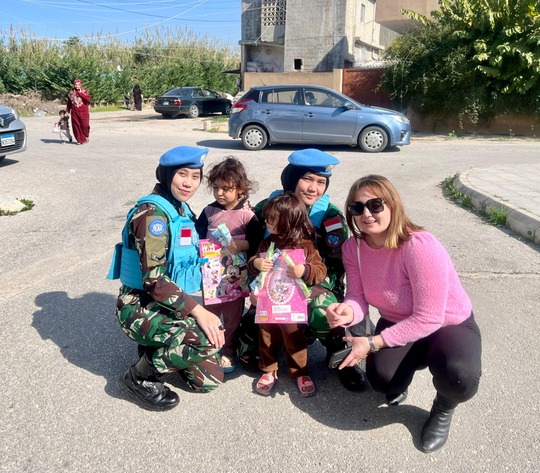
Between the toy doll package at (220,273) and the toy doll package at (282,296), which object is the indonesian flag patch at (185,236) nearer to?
the toy doll package at (220,273)

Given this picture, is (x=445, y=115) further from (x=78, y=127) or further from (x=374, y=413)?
(x=374, y=413)

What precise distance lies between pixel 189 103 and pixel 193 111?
1.46 feet

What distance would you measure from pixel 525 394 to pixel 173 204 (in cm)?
220

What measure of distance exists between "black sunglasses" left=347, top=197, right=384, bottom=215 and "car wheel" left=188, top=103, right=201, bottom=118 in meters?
23.6

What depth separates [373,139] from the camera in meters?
12.4

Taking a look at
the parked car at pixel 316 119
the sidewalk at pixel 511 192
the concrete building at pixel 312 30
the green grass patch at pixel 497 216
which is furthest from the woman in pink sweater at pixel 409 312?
the concrete building at pixel 312 30

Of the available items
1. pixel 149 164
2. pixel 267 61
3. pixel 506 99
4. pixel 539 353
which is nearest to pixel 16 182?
pixel 149 164

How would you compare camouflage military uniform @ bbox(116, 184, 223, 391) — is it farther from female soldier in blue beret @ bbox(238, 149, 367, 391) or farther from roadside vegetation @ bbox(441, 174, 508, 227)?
roadside vegetation @ bbox(441, 174, 508, 227)

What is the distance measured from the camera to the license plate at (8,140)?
9648 millimetres

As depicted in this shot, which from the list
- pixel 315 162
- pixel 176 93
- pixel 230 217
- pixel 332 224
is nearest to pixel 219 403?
pixel 230 217

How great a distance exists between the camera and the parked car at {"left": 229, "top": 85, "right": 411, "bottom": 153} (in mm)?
12305

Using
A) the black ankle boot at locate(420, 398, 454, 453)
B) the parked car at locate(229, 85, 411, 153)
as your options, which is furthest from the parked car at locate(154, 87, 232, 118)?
the black ankle boot at locate(420, 398, 454, 453)

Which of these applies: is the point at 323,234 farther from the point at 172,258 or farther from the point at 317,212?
the point at 172,258

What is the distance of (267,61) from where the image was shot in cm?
2991
